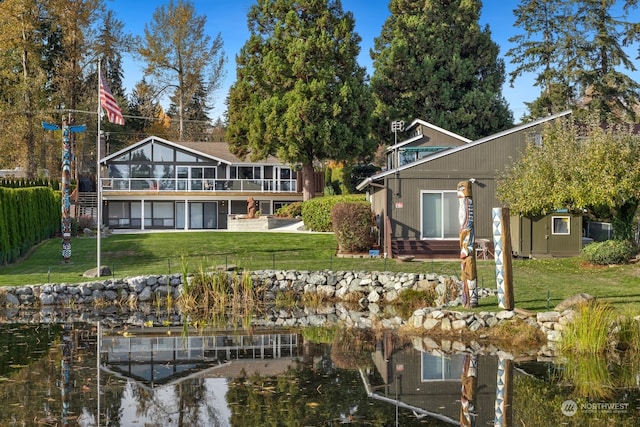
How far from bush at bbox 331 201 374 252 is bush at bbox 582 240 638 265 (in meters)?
7.52

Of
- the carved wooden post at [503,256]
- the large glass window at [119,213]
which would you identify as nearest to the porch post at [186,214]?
the large glass window at [119,213]

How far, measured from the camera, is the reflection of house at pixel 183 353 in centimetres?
1122

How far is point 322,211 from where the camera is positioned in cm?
3344

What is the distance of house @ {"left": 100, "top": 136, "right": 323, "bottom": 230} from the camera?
42812 mm

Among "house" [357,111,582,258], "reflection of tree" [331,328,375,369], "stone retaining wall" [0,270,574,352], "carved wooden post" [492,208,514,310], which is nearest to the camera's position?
"reflection of tree" [331,328,375,369]

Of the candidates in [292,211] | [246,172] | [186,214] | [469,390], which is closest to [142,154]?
[186,214]

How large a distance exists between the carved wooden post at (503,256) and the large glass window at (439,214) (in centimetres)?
1188

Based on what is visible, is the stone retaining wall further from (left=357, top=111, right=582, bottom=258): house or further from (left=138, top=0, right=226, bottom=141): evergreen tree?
(left=138, top=0, right=226, bottom=141): evergreen tree

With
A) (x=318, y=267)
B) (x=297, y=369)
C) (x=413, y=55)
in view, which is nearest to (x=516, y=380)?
(x=297, y=369)

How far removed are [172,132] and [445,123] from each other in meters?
25.9

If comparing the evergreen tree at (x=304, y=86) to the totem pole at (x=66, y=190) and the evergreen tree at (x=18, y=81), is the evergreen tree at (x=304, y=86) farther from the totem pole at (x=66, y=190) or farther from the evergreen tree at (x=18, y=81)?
the totem pole at (x=66, y=190)

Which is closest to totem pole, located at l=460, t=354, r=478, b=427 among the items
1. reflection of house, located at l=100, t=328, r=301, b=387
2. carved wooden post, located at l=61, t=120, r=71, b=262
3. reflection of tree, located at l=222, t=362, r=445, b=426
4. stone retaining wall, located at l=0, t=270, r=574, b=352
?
reflection of tree, located at l=222, t=362, r=445, b=426

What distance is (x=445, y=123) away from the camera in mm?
44125

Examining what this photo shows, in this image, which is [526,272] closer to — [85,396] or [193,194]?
[85,396]
